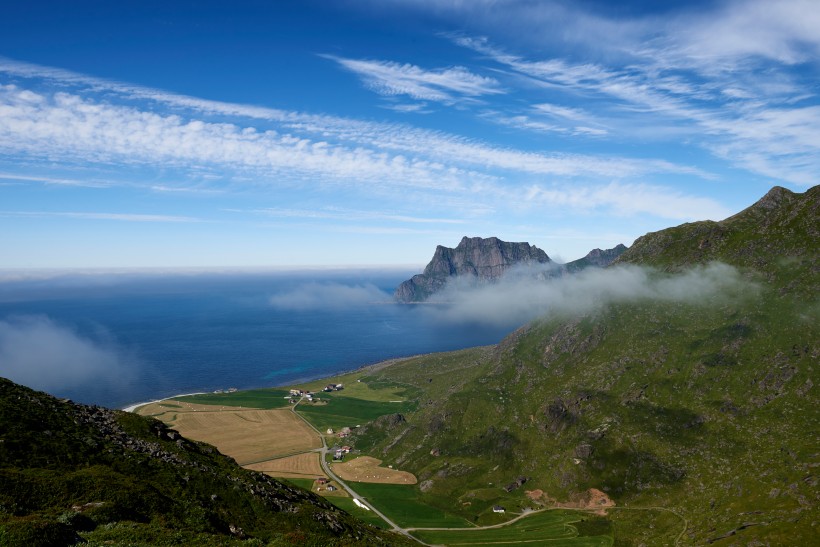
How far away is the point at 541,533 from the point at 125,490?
128 m

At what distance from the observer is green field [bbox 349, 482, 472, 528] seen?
154m

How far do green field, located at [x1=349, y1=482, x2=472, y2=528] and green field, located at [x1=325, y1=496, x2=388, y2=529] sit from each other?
20.7ft

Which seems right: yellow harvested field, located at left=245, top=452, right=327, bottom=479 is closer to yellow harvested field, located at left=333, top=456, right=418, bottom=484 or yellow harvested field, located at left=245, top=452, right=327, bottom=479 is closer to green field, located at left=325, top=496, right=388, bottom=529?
yellow harvested field, located at left=333, top=456, right=418, bottom=484

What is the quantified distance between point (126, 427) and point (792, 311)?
246 metres

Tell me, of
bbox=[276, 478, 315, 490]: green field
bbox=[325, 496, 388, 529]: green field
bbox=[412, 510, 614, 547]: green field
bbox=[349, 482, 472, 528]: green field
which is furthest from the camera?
bbox=[276, 478, 315, 490]: green field

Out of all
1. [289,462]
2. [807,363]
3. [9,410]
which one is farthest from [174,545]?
[807,363]

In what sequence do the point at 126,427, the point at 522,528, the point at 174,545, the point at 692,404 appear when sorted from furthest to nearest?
the point at 692,404 → the point at 522,528 → the point at 126,427 → the point at 174,545

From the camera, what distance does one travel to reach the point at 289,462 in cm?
19612

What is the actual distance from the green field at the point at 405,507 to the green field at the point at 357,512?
20.7 feet

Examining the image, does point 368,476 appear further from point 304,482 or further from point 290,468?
point 290,468

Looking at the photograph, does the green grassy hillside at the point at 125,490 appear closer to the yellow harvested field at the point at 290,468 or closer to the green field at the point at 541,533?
the green field at the point at 541,533

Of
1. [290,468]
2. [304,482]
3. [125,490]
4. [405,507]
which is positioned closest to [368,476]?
[304,482]

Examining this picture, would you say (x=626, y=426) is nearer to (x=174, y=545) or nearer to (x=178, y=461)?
(x=178, y=461)

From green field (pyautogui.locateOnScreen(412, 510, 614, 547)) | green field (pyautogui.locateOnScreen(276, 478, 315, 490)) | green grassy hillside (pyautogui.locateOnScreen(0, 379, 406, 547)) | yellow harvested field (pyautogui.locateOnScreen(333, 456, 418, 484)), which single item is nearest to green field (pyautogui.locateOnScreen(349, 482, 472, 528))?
yellow harvested field (pyautogui.locateOnScreen(333, 456, 418, 484))
